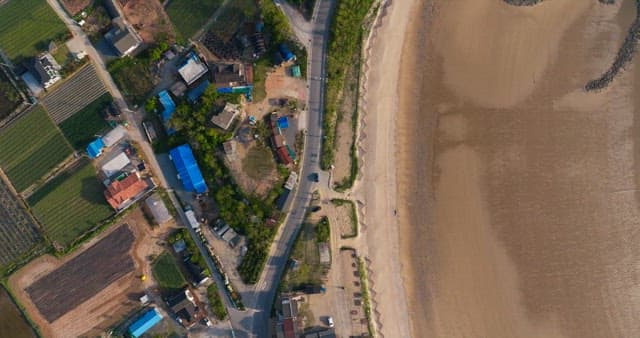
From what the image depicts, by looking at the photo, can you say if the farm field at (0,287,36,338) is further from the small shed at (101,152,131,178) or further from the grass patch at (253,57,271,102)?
the grass patch at (253,57,271,102)

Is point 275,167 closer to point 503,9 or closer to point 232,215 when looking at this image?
point 232,215

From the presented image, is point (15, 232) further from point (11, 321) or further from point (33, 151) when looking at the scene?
point (11, 321)

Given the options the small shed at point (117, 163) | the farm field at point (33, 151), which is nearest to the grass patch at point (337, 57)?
the small shed at point (117, 163)

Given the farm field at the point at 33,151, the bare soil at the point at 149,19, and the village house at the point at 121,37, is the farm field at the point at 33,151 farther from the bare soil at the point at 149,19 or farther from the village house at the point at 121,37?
the bare soil at the point at 149,19

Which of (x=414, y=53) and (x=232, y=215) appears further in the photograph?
(x=414, y=53)

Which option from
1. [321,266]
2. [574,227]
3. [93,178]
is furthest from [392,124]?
[93,178]

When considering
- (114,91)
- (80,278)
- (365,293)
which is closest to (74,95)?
(114,91)

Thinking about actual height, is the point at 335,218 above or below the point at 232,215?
below
